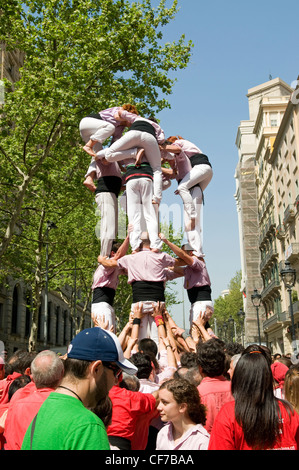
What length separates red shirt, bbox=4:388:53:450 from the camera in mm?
3078

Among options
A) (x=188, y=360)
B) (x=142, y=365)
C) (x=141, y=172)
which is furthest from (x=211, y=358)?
(x=141, y=172)

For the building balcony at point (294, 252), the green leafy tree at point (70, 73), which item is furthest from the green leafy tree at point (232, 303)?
the green leafy tree at point (70, 73)

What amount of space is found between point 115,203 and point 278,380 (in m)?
5.23

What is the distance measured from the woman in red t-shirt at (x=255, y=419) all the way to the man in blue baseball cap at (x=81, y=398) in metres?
0.65

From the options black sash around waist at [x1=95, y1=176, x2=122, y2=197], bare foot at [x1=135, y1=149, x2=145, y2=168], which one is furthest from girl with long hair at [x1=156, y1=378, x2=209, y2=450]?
black sash around waist at [x1=95, y1=176, x2=122, y2=197]

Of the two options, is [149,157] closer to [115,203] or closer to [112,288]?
[115,203]

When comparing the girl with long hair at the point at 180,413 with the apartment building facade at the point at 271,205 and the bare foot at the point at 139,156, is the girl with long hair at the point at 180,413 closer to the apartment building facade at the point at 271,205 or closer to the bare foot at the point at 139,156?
the bare foot at the point at 139,156

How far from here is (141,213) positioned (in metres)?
9.62

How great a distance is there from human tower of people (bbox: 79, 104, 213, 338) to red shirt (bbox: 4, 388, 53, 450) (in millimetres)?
5599

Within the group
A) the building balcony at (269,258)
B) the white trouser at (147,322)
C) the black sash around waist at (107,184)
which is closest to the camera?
the white trouser at (147,322)

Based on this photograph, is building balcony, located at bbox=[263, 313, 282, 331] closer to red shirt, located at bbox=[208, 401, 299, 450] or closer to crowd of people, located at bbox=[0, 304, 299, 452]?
crowd of people, located at bbox=[0, 304, 299, 452]

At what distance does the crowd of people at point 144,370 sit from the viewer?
7.77 ft
